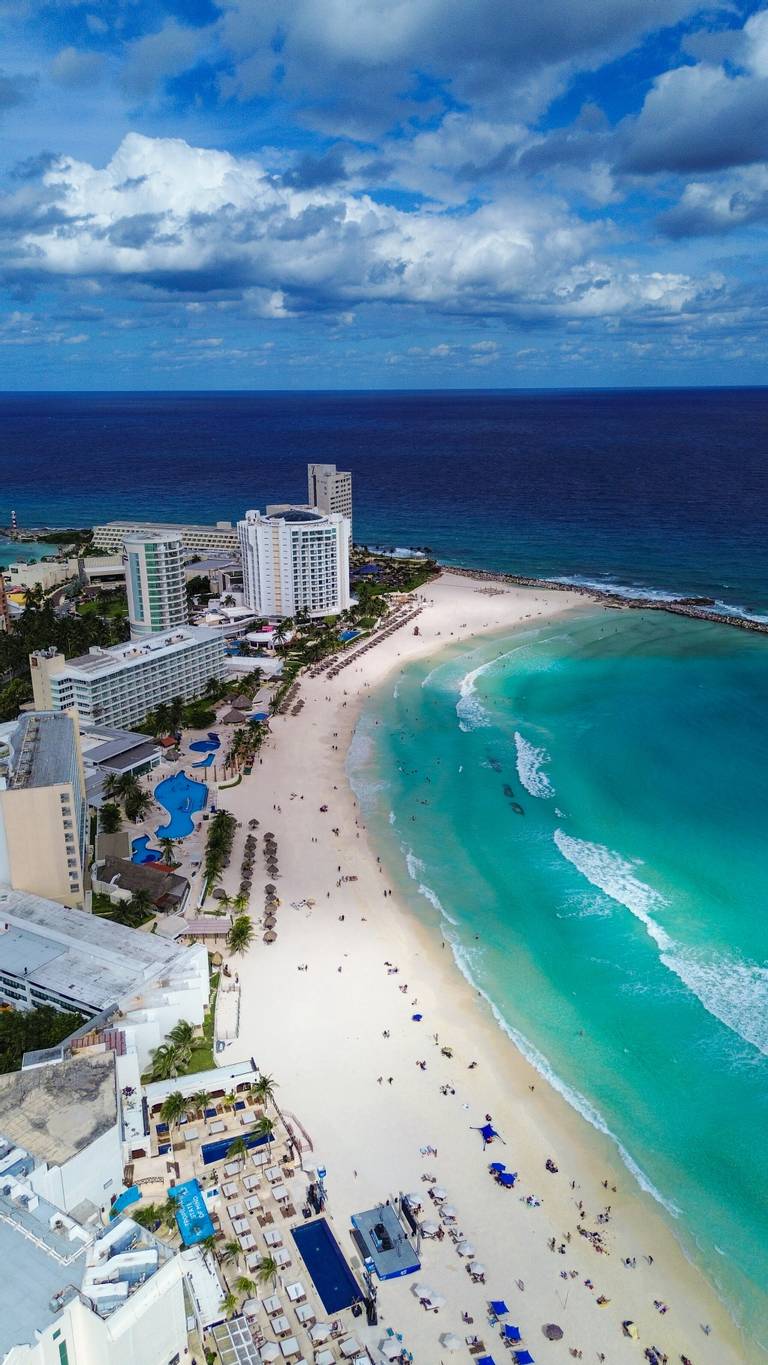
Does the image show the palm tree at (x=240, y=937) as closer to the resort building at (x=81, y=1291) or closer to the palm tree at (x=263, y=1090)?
the palm tree at (x=263, y=1090)

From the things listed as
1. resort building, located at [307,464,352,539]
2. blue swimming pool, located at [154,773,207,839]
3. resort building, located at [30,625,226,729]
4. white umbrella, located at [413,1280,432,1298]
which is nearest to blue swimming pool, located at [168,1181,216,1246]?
white umbrella, located at [413,1280,432,1298]

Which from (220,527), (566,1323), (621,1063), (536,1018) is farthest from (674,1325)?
(220,527)

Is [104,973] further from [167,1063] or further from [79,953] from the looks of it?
[167,1063]

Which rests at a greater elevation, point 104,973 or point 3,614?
point 3,614

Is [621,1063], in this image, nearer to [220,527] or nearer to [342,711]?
[342,711]

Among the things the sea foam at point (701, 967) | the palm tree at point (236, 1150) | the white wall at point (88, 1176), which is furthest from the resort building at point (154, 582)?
the white wall at point (88, 1176)

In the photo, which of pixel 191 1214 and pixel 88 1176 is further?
pixel 191 1214

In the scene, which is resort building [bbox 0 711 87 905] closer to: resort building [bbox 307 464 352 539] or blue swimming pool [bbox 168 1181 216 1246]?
blue swimming pool [bbox 168 1181 216 1246]

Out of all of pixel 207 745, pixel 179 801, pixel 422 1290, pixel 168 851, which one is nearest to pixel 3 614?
pixel 207 745
